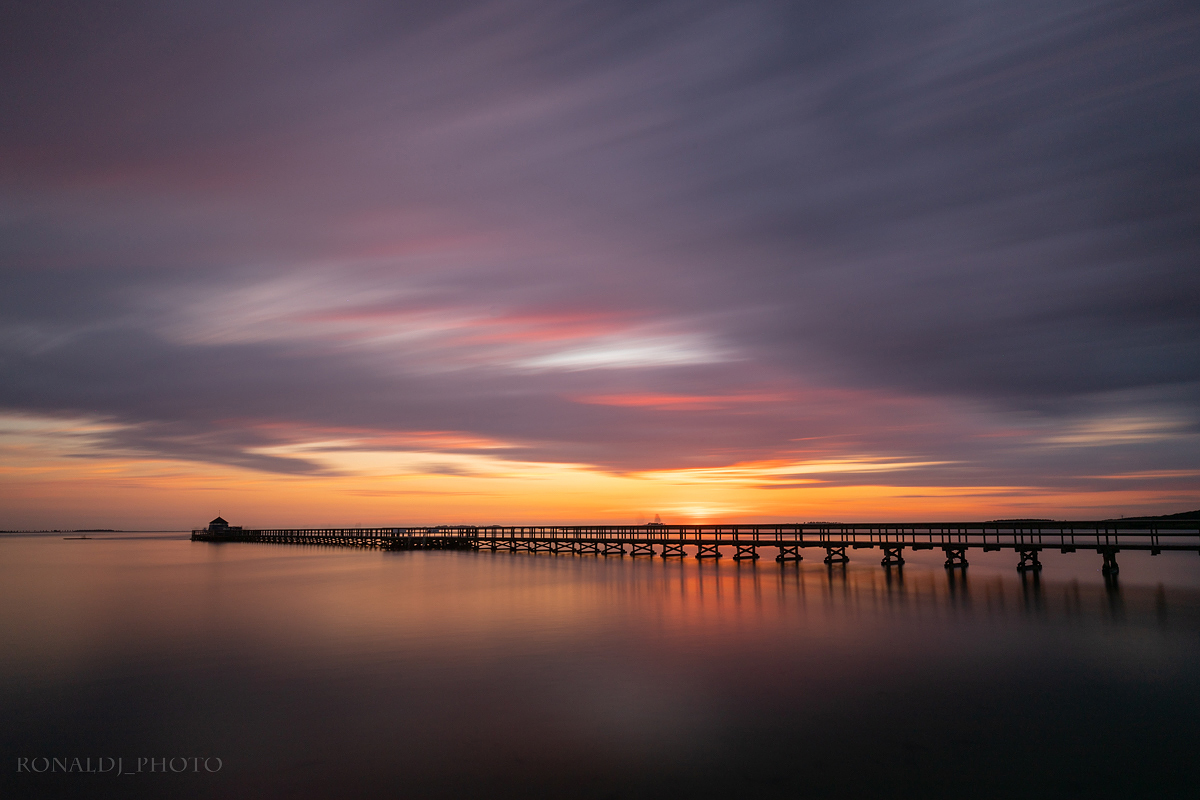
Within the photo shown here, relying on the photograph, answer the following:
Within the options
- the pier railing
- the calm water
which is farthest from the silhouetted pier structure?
the calm water

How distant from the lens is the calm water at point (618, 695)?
10461 millimetres

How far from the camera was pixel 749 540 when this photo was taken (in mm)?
63000

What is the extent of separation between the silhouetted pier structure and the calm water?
636cm

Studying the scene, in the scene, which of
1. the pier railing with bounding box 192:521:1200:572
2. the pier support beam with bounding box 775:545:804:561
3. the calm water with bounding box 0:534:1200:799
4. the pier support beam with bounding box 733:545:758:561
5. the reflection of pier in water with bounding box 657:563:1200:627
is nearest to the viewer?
the calm water with bounding box 0:534:1200:799

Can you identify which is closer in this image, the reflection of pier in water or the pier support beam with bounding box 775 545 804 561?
the reflection of pier in water

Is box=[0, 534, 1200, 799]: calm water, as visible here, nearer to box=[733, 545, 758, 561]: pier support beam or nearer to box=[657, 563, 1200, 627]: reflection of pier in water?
Result: box=[657, 563, 1200, 627]: reflection of pier in water

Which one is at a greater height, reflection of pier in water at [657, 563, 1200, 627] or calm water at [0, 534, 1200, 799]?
calm water at [0, 534, 1200, 799]

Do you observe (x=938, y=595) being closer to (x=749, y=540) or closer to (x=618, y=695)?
(x=618, y=695)

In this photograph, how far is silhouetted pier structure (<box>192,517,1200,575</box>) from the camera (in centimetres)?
3750

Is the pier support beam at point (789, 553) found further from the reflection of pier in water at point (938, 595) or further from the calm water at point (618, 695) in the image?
the calm water at point (618, 695)

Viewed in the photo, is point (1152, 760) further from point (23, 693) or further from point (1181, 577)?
point (1181, 577)

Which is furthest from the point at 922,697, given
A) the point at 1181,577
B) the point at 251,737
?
the point at 1181,577

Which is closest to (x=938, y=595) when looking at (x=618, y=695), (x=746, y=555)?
(x=618, y=695)

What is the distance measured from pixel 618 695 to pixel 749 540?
50.1 m
